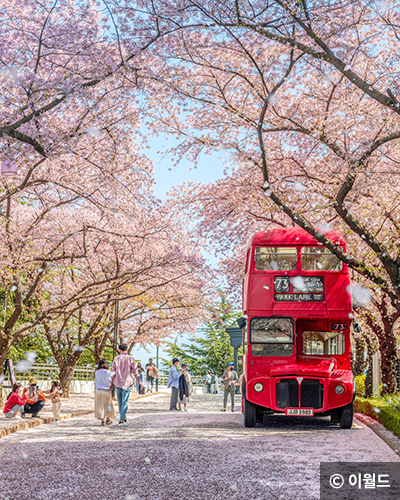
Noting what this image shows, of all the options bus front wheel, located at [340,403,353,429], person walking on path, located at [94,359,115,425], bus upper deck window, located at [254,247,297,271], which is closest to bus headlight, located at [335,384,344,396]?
bus front wheel, located at [340,403,353,429]

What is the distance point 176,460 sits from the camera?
8367mm

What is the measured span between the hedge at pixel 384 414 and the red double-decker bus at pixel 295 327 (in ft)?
2.58

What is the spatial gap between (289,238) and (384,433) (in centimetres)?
488

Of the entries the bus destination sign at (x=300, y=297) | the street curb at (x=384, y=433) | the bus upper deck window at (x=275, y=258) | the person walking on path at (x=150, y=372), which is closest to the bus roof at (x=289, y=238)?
the bus upper deck window at (x=275, y=258)

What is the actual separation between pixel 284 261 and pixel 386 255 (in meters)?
2.75

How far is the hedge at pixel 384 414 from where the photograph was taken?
38.0 feet

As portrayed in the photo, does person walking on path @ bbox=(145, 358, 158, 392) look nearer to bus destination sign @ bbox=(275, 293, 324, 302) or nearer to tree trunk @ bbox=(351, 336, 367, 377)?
tree trunk @ bbox=(351, 336, 367, 377)

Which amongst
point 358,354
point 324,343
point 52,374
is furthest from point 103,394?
point 358,354

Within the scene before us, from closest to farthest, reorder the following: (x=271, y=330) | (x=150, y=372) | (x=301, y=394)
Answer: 1. (x=301, y=394)
2. (x=271, y=330)
3. (x=150, y=372)

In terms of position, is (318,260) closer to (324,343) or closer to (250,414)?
A: (324,343)

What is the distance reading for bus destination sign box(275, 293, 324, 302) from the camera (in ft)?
45.2

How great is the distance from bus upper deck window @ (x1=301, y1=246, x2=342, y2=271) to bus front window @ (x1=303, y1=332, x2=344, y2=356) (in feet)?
5.51

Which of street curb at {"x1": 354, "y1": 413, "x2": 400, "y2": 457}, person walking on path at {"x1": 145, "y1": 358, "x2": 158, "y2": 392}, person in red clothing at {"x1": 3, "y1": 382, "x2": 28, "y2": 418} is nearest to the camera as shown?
street curb at {"x1": 354, "y1": 413, "x2": 400, "y2": 457}

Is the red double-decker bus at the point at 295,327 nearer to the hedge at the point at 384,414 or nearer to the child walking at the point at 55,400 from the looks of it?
the hedge at the point at 384,414
